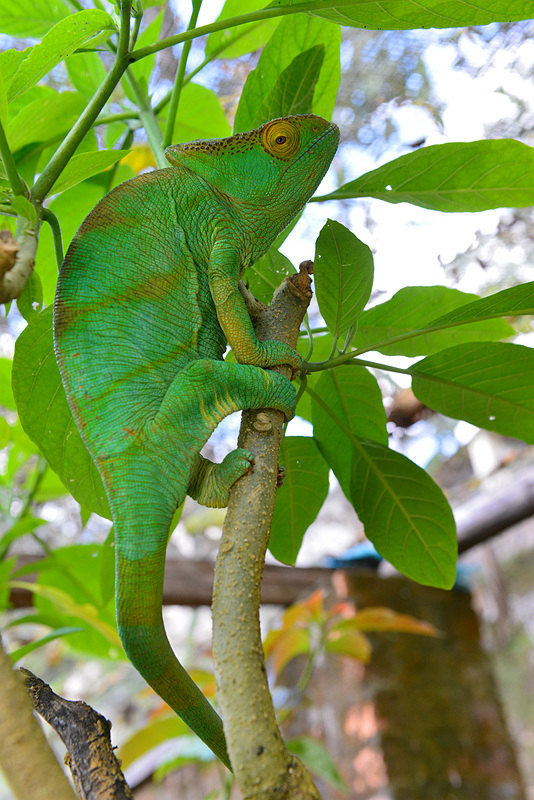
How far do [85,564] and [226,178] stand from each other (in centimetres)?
92

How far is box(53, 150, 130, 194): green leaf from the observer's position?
2.65 feet

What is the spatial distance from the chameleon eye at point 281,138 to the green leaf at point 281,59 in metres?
0.19

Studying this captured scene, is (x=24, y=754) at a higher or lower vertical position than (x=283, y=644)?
lower

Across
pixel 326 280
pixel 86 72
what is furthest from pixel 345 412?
pixel 86 72

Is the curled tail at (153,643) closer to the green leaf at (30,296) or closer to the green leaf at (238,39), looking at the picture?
the green leaf at (30,296)

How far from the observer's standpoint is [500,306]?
86 cm

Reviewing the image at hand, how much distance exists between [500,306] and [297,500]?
0.42 meters

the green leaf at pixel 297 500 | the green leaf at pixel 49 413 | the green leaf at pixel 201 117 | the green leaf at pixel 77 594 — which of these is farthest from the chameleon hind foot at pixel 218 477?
the green leaf at pixel 201 117

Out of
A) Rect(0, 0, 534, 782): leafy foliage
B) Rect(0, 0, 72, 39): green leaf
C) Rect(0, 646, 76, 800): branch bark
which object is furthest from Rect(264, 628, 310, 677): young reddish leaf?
Rect(0, 646, 76, 800): branch bark

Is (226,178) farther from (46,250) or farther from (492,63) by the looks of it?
(492,63)

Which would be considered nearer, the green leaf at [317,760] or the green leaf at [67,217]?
the green leaf at [67,217]

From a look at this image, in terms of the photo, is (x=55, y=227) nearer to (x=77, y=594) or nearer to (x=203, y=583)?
(x=77, y=594)

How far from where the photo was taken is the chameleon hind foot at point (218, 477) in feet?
2.13

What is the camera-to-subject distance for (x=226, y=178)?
2.85 feet
